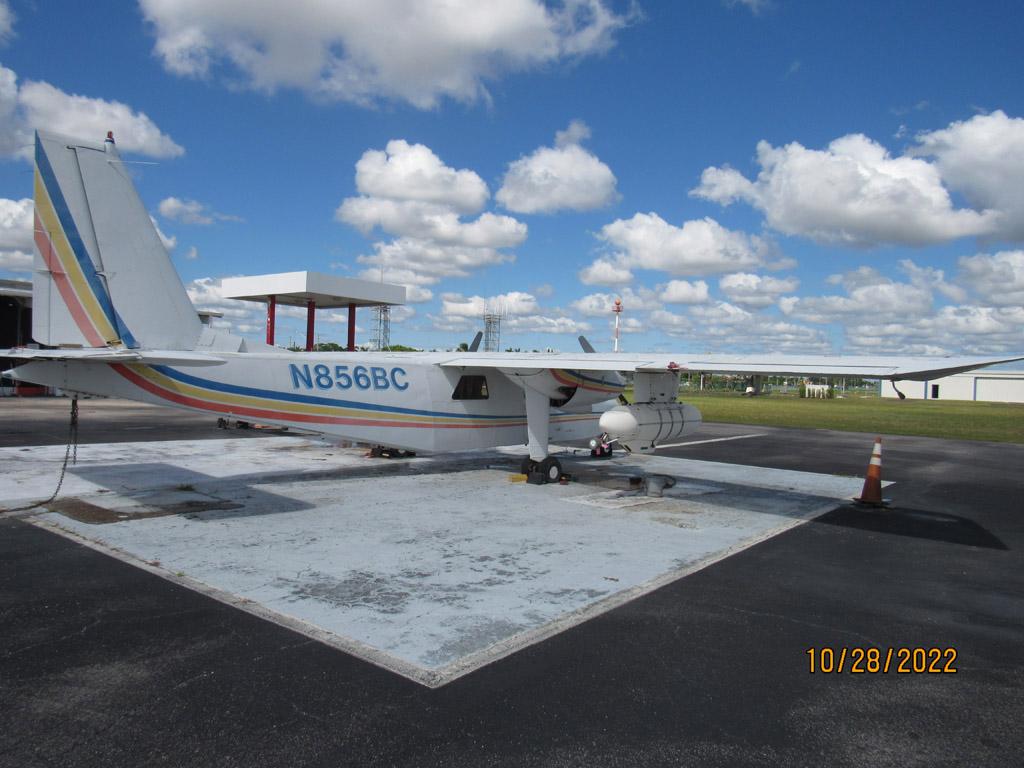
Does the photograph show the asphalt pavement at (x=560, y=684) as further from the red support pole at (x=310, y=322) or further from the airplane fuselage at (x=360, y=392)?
the red support pole at (x=310, y=322)

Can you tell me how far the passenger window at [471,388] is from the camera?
13555mm

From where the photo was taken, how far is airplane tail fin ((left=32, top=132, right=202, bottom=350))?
9664 mm

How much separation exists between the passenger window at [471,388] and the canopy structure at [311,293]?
19.0 m

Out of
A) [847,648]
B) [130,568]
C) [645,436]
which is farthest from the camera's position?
[645,436]

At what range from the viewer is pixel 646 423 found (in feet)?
39.9

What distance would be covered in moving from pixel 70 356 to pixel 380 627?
6418 mm

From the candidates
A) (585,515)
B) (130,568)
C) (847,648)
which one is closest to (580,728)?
(847,648)

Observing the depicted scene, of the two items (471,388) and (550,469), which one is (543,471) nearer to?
(550,469)

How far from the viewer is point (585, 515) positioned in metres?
10.5

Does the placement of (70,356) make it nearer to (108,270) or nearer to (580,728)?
(108,270)

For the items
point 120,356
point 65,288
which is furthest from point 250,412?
point 65,288
